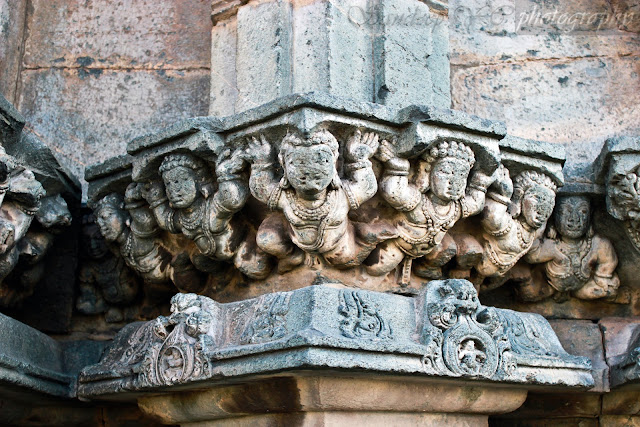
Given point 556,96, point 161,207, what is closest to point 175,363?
point 161,207

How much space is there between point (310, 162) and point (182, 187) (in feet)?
1.62

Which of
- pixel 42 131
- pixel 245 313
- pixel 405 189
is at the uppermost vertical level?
pixel 42 131

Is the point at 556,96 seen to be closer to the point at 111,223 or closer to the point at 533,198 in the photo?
the point at 533,198

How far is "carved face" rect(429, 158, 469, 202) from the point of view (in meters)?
2.57

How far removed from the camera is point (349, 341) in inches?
90.0

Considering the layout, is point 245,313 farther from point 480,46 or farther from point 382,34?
point 480,46

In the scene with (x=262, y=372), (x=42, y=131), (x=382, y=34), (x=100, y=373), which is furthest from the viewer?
(x=42, y=131)

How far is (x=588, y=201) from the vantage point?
118 inches

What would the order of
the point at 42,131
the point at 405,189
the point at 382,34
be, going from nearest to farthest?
the point at 405,189 → the point at 382,34 → the point at 42,131

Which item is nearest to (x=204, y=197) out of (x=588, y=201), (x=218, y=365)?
(x=218, y=365)

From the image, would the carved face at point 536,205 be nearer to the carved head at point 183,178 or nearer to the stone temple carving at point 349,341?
the stone temple carving at point 349,341

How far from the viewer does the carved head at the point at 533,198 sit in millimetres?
2812

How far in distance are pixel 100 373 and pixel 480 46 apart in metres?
2.00

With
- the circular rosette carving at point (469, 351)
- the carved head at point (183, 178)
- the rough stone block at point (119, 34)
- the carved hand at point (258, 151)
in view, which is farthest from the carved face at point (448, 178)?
the rough stone block at point (119, 34)
